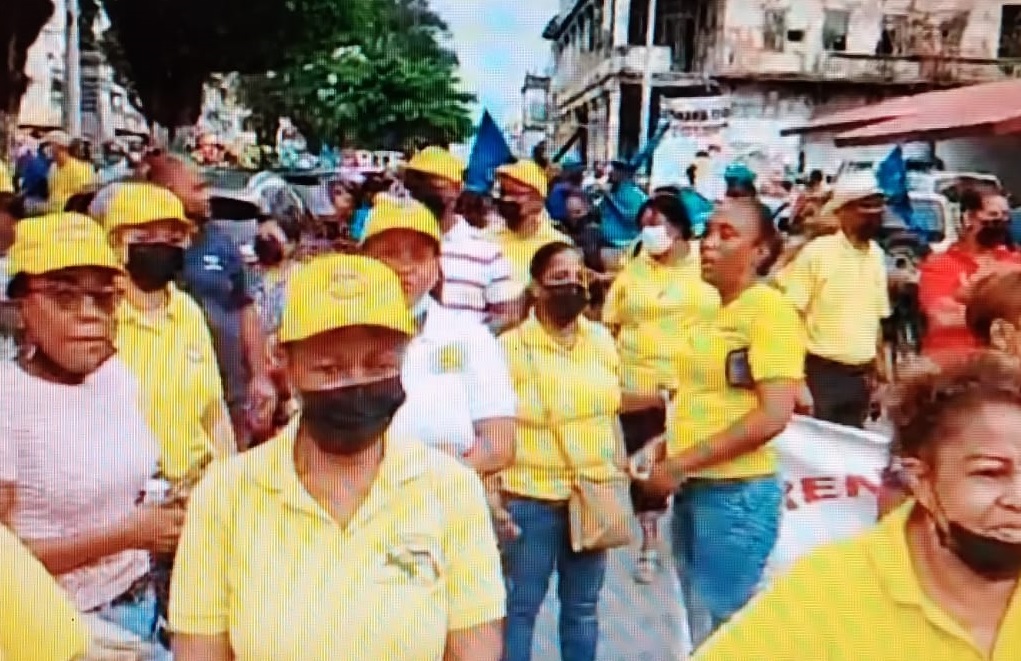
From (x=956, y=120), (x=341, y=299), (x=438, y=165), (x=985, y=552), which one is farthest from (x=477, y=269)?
(x=956, y=120)

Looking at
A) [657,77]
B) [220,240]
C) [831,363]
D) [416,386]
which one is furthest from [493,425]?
[657,77]

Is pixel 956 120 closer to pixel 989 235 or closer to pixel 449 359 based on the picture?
pixel 989 235

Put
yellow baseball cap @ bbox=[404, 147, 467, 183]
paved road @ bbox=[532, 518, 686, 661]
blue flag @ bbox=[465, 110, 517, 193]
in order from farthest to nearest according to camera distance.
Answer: blue flag @ bbox=[465, 110, 517, 193] → yellow baseball cap @ bbox=[404, 147, 467, 183] → paved road @ bbox=[532, 518, 686, 661]

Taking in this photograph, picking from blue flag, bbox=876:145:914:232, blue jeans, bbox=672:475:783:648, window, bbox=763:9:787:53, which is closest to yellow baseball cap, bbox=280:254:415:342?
blue jeans, bbox=672:475:783:648

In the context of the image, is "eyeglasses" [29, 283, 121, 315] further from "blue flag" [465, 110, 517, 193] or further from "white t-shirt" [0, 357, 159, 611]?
"blue flag" [465, 110, 517, 193]

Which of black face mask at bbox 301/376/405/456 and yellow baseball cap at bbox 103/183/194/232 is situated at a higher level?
yellow baseball cap at bbox 103/183/194/232

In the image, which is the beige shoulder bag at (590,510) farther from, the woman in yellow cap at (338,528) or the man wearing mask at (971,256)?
the woman in yellow cap at (338,528)

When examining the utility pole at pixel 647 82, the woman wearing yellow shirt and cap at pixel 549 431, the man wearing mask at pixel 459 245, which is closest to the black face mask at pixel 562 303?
the woman wearing yellow shirt and cap at pixel 549 431

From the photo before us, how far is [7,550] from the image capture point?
5.17 ft

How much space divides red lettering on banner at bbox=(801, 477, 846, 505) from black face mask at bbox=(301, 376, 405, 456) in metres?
1.56

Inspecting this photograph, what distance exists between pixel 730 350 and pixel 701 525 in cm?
35

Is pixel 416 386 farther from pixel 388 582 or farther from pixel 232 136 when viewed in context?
pixel 232 136

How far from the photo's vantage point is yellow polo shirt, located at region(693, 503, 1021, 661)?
4.73ft

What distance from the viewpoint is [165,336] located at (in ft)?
9.15
